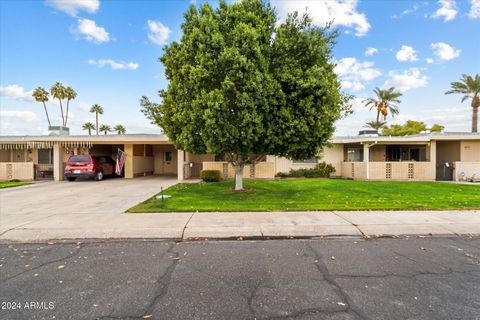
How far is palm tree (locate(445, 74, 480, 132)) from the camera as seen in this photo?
27.0m

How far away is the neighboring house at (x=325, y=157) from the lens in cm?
1695

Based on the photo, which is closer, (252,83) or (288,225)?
(288,225)

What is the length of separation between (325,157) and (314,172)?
1.74 metres

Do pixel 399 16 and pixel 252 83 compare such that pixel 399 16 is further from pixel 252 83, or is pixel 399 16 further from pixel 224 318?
pixel 224 318

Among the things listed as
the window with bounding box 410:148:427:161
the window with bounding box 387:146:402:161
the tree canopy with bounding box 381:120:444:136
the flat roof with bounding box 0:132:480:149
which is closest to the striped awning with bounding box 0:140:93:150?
the flat roof with bounding box 0:132:480:149

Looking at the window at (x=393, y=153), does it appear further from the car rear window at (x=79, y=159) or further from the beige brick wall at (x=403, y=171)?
the car rear window at (x=79, y=159)

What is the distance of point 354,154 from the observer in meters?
19.8

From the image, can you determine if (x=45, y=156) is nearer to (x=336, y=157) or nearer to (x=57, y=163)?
(x=57, y=163)

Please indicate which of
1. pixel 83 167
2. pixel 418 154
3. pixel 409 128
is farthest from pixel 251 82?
pixel 409 128

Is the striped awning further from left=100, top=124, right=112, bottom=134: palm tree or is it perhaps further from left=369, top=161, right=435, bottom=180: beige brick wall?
left=100, top=124, right=112, bottom=134: palm tree

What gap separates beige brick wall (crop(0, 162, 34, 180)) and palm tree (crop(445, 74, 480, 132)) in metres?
40.6

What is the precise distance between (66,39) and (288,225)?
1674 cm

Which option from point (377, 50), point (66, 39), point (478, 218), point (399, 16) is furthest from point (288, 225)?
point (66, 39)

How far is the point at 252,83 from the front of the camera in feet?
25.9
